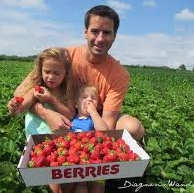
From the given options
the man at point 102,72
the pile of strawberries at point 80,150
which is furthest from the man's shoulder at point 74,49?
the pile of strawberries at point 80,150

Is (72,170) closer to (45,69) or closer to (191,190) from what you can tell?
(191,190)

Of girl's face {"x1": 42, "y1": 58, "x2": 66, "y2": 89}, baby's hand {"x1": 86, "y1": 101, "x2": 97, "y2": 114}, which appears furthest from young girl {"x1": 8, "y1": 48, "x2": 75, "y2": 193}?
baby's hand {"x1": 86, "y1": 101, "x2": 97, "y2": 114}

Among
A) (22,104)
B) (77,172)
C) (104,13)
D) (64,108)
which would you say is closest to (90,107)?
(64,108)

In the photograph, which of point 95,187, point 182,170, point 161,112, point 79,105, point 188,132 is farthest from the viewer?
point 161,112

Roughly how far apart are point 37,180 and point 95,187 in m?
0.70

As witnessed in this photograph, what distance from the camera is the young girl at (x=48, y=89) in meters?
4.54

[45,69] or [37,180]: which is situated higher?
[45,69]

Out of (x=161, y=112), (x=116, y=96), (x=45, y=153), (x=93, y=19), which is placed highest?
A: (x=93, y=19)

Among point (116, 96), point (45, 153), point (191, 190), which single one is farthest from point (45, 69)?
point (191, 190)

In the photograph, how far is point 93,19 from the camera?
15.1 ft

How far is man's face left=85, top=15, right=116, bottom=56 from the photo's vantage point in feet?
14.9

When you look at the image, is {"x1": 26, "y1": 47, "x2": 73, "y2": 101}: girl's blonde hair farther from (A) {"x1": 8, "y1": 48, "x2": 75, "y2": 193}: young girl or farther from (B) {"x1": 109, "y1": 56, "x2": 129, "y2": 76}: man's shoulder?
(B) {"x1": 109, "y1": 56, "x2": 129, "y2": 76}: man's shoulder

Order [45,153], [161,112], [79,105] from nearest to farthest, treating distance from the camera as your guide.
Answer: [45,153] → [79,105] → [161,112]

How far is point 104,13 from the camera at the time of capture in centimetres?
457
